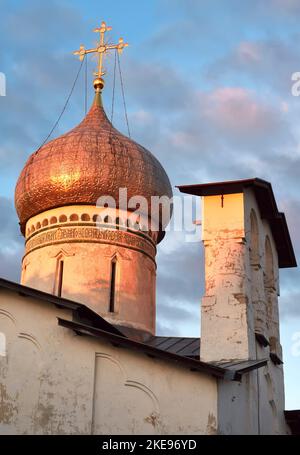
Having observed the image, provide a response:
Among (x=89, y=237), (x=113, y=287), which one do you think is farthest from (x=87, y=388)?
(x=89, y=237)

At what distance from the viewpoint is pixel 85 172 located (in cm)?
1769

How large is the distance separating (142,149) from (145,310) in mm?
3695

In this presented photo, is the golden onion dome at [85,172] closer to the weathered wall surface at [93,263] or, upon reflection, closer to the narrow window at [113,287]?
the weathered wall surface at [93,263]

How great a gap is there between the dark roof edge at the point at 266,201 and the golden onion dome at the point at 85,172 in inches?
122

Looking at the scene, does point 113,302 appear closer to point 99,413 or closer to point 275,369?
point 275,369

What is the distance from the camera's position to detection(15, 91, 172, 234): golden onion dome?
1769 cm

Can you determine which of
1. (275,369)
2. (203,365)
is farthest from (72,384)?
(275,369)

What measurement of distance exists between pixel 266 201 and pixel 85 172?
447 cm

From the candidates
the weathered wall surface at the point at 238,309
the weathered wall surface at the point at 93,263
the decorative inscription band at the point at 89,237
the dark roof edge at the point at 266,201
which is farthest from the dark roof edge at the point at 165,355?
the decorative inscription band at the point at 89,237

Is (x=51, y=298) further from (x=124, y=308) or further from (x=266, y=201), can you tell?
(x=124, y=308)

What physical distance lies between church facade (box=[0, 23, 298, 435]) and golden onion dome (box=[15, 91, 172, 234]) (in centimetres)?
3

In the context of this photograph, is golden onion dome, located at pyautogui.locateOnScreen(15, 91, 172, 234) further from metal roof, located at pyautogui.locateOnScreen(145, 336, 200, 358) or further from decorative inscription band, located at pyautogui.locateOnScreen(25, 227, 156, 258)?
metal roof, located at pyautogui.locateOnScreen(145, 336, 200, 358)

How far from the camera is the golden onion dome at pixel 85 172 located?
696 inches

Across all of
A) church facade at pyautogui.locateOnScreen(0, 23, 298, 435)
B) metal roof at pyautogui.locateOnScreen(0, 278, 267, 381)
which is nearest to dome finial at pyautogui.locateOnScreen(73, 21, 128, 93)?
church facade at pyautogui.locateOnScreen(0, 23, 298, 435)
